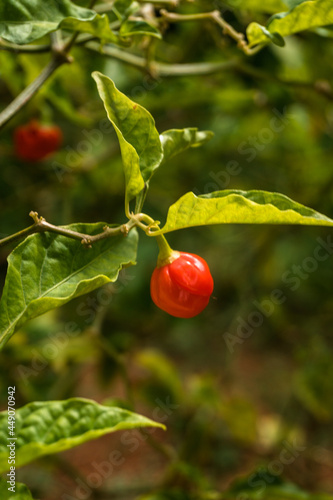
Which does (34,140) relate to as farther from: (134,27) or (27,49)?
(134,27)

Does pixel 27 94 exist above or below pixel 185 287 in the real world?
above

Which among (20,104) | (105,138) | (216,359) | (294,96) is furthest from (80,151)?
(216,359)

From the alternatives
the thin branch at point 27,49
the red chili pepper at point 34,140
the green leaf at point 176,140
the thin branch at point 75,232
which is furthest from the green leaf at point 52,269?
the red chili pepper at point 34,140

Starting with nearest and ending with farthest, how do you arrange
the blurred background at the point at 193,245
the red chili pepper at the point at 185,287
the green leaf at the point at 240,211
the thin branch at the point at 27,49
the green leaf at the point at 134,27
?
the green leaf at the point at 240,211, the red chili pepper at the point at 185,287, the green leaf at the point at 134,27, the thin branch at the point at 27,49, the blurred background at the point at 193,245

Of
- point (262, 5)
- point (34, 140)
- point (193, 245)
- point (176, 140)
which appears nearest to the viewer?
point (176, 140)

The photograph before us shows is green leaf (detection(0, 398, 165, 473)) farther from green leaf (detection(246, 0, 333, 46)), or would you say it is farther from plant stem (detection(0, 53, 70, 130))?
green leaf (detection(246, 0, 333, 46))

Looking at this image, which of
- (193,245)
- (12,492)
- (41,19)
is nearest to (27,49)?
(41,19)

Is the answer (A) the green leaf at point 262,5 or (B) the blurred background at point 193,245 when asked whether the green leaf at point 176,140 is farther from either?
(B) the blurred background at point 193,245
